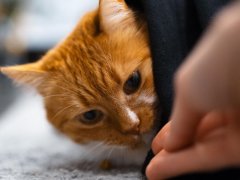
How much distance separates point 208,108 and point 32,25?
10.2 ft

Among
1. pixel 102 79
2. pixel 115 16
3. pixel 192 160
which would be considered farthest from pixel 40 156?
pixel 192 160

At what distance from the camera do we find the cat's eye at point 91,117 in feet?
3.71

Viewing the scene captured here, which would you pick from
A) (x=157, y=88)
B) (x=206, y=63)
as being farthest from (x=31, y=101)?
(x=206, y=63)

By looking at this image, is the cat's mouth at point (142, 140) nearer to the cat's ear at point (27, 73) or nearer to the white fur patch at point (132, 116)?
the white fur patch at point (132, 116)

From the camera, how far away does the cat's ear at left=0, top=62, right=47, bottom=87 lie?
1.24 metres

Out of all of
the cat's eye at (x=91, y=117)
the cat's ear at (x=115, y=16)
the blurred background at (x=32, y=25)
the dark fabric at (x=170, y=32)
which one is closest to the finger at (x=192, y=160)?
the dark fabric at (x=170, y=32)

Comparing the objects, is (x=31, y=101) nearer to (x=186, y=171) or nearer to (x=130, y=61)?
(x=130, y=61)

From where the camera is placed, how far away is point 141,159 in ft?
3.60

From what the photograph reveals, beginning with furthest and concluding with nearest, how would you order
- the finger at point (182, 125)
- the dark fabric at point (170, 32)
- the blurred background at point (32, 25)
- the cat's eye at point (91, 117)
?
1. the blurred background at point (32, 25)
2. the cat's eye at point (91, 117)
3. the dark fabric at point (170, 32)
4. the finger at point (182, 125)

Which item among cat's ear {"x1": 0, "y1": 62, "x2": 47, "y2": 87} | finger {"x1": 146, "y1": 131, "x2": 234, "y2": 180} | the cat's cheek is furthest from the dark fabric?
cat's ear {"x1": 0, "y1": 62, "x2": 47, "y2": 87}

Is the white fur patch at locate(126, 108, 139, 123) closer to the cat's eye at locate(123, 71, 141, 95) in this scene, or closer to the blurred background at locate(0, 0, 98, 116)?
the cat's eye at locate(123, 71, 141, 95)

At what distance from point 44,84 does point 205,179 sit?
712 millimetres

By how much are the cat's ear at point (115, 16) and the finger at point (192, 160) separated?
21.3 inches

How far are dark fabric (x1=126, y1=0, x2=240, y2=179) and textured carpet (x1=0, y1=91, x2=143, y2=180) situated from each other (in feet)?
0.63
